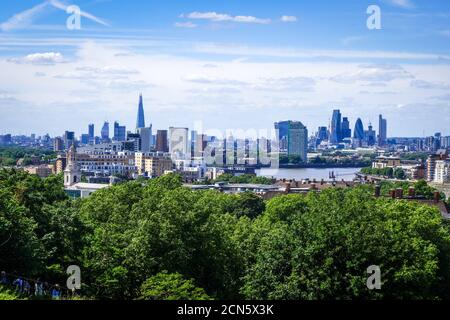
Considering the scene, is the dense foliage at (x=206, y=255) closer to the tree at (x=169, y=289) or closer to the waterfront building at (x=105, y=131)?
the tree at (x=169, y=289)

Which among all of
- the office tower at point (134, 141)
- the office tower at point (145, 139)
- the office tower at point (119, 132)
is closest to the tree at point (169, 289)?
the office tower at point (134, 141)

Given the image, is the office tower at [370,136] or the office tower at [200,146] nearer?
the office tower at [200,146]

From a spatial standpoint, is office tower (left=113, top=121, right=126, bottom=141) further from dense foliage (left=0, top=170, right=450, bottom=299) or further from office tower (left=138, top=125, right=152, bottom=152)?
dense foliage (left=0, top=170, right=450, bottom=299)

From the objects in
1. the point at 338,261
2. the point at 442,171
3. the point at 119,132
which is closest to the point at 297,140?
the point at 119,132

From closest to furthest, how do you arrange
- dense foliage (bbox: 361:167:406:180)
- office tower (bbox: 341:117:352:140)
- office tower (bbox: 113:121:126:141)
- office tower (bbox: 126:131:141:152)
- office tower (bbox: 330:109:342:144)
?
dense foliage (bbox: 361:167:406:180) → office tower (bbox: 126:131:141:152) → office tower (bbox: 113:121:126:141) → office tower (bbox: 330:109:342:144) → office tower (bbox: 341:117:352:140)

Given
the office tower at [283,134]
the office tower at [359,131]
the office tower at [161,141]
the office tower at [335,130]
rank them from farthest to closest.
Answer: the office tower at [359,131] < the office tower at [335,130] < the office tower at [283,134] < the office tower at [161,141]

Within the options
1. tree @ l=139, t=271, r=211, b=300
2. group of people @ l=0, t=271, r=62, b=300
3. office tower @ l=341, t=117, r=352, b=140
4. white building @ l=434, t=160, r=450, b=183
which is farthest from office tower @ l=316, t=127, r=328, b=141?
group of people @ l=0, t=271, r=62, b=300
